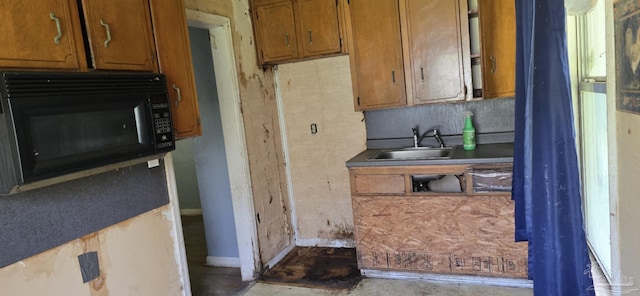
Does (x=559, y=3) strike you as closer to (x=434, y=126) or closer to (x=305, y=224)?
(x=434, y=126)

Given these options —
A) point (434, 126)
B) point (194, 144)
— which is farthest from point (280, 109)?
point (434, 126)

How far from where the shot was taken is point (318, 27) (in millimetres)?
3254

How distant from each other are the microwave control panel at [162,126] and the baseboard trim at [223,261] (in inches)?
71.9

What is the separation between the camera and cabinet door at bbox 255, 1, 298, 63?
333cm

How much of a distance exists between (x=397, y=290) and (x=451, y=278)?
38cm

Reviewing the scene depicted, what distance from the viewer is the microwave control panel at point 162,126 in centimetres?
185

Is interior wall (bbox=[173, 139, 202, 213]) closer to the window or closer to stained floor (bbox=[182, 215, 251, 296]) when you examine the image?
stained floor (bbox=[182, 215, 251, 296])

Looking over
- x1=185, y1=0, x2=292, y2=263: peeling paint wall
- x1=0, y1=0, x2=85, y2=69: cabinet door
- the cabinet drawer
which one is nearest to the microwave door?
x1=0, y1=0, x2=85, y2=69: cabinet door

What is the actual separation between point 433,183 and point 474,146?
1.52ft

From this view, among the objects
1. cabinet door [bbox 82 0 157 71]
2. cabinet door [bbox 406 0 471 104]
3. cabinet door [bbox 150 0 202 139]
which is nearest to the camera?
cabinet door [bbox 82 0 157 71]

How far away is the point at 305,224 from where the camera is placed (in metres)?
3.78

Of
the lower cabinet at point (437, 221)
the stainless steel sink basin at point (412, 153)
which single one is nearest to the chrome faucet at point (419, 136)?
the stainless steel sink basin at point (412, 153)

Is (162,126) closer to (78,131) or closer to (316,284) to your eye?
(78,131)

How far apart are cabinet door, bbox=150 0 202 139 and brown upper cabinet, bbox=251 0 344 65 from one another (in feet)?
4.06
